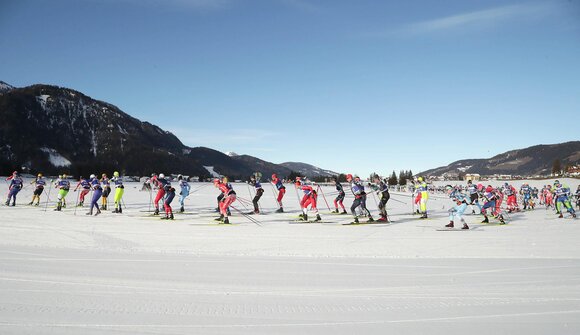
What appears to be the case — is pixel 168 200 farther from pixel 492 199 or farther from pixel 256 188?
pixel 492 199

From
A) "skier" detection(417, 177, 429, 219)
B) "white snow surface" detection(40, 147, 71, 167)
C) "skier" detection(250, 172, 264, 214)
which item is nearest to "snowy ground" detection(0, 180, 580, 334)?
"skier" detection(417, 177, 429, 219)

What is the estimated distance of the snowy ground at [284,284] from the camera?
13.2 ft

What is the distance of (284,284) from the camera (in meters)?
5.70

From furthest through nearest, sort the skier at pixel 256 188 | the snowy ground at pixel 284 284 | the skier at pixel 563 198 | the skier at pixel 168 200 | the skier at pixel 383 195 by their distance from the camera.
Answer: the skier at pixel 256 188, the skier at pixel 563 198, the skier at pixel 383 195, the skier at pixel 168 200, the snowy ground at pixel 284 284

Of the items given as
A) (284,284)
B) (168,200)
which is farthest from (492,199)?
(168,200)

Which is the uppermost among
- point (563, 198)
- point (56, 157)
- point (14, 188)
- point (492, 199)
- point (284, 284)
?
point (56, 157)

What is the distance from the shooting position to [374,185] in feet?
53.4

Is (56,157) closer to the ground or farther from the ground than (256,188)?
farther from the ground

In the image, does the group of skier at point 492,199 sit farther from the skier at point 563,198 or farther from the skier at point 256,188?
the skier at point 256,188

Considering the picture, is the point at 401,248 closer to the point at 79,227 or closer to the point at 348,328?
the point at 348,328

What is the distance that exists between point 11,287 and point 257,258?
4.21m

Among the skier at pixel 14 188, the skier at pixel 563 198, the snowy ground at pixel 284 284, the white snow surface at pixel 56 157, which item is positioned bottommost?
the snowy ground at pixel 284 284

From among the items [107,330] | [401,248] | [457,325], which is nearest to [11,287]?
[107,330]

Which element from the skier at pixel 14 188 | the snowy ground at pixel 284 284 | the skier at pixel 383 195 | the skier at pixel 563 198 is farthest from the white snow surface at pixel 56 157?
the skier at pixel 563 198
